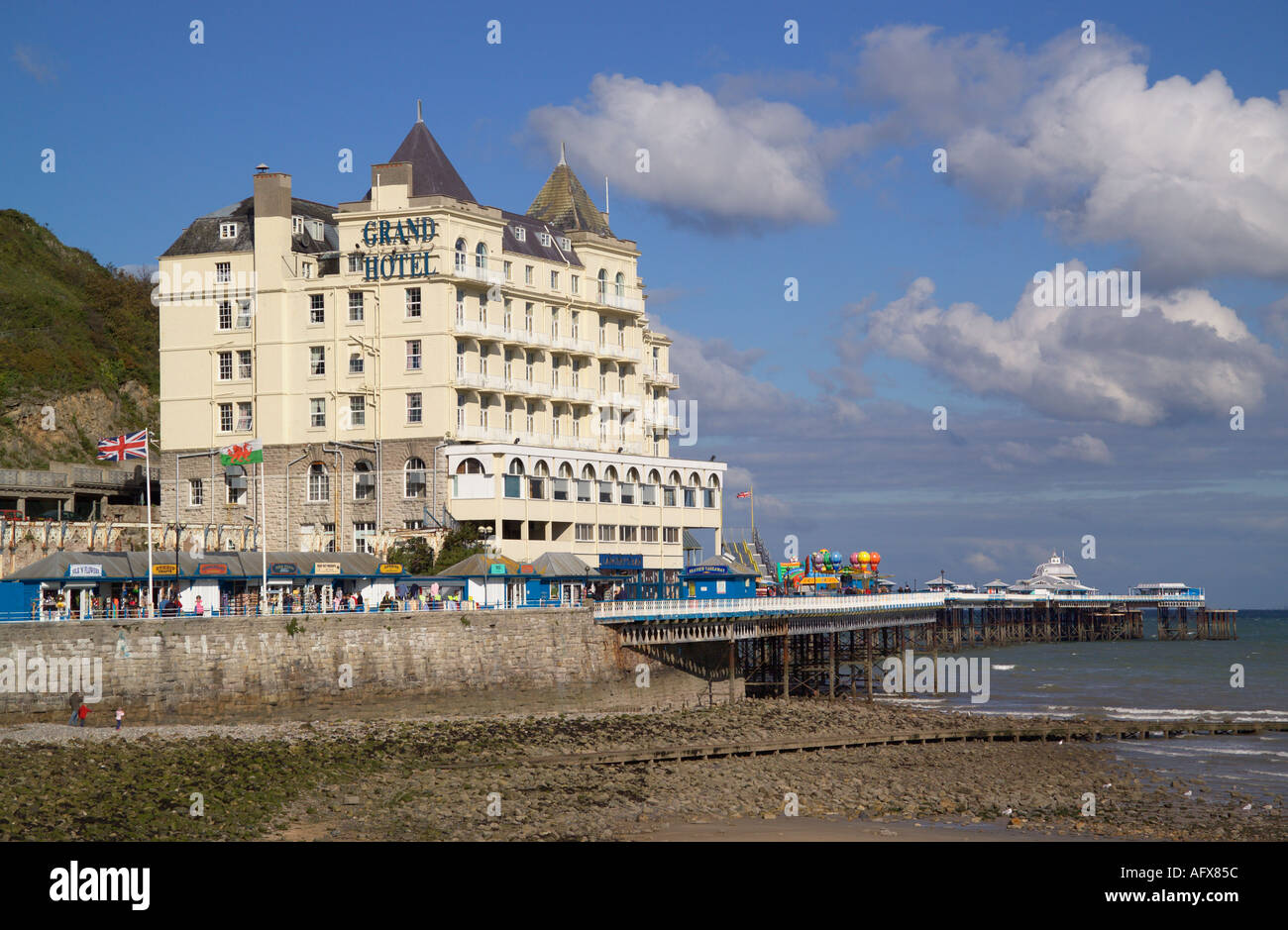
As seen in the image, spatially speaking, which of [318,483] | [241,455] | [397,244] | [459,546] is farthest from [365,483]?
[241,455]

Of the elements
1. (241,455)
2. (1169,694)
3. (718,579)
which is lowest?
(1169,694)

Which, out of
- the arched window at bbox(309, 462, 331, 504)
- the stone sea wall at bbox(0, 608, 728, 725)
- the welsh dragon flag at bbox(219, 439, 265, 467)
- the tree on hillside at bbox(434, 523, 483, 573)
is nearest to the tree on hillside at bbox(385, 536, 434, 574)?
the tree on hillside at bbox(434, 523, 483, 573)

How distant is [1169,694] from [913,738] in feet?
110

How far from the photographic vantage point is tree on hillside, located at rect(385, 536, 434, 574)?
225 ft

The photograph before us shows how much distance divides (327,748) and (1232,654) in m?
104

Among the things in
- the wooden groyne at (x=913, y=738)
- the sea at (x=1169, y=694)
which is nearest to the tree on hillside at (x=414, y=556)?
the wooden groyne at (x=913, y=738)

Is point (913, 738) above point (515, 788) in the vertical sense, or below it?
below

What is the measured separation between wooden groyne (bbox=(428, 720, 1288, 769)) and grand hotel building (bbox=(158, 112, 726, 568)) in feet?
80.5

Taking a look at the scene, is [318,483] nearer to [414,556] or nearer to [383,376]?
[383,376]

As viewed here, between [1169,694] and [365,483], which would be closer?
[365,483]

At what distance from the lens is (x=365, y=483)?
74250 mm

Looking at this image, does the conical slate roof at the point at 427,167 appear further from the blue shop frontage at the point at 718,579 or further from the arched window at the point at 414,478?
the blue shop frontage at the point at 718,579

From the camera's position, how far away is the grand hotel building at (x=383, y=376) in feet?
240
